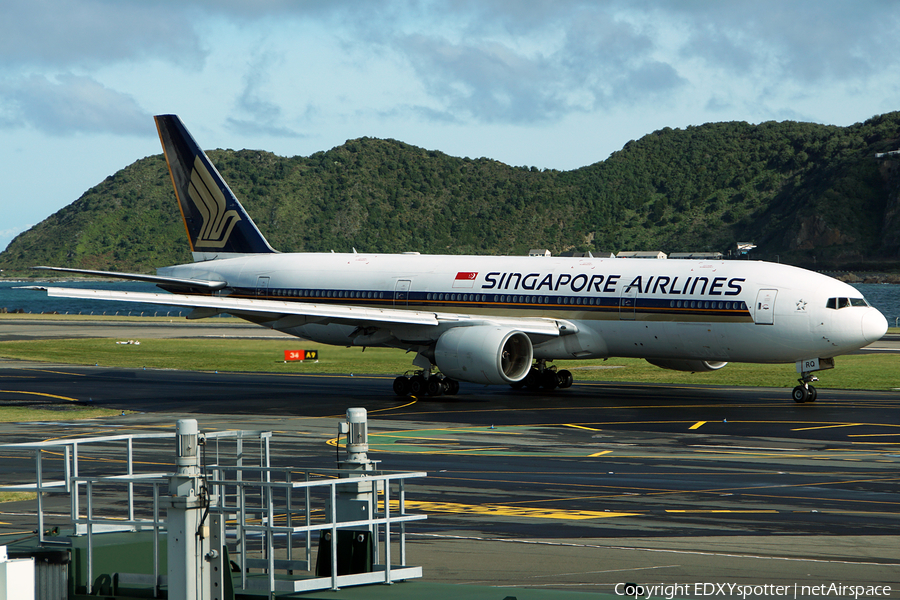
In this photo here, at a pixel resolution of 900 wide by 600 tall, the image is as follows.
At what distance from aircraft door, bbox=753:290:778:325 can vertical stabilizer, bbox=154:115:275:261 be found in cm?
2224

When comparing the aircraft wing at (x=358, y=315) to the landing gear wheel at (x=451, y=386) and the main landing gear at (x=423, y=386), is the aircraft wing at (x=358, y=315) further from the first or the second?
the landing gear wheel at (x=451, y=386)

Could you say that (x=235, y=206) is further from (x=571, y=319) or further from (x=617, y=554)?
(x=617, y=554)

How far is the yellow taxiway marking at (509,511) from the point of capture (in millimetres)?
17844

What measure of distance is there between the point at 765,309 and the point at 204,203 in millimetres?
25295

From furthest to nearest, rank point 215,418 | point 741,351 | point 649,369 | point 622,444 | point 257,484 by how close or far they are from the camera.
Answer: point 649,369 < point 741,351 < point 215,418 < point 622,444 < point 257,484

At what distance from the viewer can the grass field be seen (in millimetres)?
45594

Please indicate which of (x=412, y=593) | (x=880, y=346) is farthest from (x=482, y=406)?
(x=880, y=346)

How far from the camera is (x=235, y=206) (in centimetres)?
4856

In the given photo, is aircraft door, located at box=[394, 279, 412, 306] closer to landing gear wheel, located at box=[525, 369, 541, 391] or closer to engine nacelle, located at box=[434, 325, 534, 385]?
engine nacelle, located at box=[434, 325, 534, 385]

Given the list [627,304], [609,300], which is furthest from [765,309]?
[609,300]

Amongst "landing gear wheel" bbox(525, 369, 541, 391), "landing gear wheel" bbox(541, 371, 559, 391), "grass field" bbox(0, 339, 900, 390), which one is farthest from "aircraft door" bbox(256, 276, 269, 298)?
"landing gear wheel" bbox(541, 371, 559, 391)

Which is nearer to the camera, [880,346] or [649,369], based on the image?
[649,369]

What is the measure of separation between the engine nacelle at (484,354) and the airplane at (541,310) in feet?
0.15

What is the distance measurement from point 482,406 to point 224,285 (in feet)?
48.9
